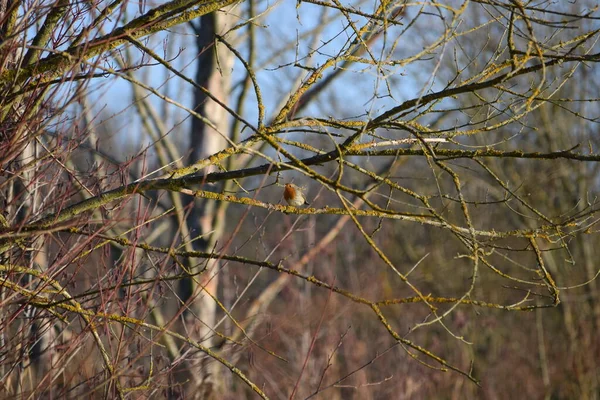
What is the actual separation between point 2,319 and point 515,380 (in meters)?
9.90

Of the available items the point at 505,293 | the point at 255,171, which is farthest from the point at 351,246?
the point at 255,171

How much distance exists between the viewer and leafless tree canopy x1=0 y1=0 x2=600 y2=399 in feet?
8.78

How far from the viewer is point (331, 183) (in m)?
2.43

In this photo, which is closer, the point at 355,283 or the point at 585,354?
the point at 585,354

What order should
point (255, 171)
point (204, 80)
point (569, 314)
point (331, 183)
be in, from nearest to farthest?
point (331, 183) → point (255, 171) → point (204, 80) → point (569, 314)

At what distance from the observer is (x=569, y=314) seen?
10711 mm

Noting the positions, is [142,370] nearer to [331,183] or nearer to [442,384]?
[331,183]

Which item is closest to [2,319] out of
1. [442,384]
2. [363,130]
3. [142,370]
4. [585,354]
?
[142,370]

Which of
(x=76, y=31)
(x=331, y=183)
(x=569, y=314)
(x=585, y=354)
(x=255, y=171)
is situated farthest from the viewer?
(x=569, y=314)

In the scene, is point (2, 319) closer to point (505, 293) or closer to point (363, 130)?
point (363, 130)

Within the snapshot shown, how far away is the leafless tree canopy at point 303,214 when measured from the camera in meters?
2.68

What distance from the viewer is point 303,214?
3.01m

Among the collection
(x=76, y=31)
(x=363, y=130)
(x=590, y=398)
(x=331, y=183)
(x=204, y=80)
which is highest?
(x=204, y=80)

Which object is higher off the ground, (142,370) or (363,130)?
(363,130)
